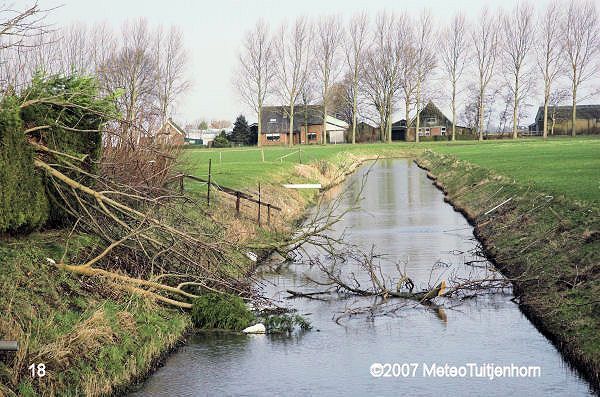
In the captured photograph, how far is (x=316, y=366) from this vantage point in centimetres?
1438

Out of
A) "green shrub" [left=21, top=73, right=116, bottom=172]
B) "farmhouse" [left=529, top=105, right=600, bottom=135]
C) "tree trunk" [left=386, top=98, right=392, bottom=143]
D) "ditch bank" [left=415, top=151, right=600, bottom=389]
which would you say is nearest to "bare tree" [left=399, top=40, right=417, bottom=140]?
"tree trunk" [left=386, top=98, right=392, bottom=143]

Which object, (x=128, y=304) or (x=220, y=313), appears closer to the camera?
(x=128, y=304)

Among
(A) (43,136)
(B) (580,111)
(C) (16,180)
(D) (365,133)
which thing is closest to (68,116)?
(A) (43,136)

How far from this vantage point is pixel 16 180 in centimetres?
1565

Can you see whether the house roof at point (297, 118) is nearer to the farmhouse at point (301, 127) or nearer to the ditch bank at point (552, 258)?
the farmhouse at point (301, 127)

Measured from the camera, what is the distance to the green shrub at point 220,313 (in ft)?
54.5

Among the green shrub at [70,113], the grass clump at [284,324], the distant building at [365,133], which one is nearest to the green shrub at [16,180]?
the green shrub at [70,113]

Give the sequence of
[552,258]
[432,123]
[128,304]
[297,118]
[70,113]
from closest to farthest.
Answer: [128,304], [70,113], [552,258], [297,118], [432,123]

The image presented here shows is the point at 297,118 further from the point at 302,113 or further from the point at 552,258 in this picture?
the point at 552,258

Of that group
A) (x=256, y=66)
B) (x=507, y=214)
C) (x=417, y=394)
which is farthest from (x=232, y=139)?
(x=417, y=394)

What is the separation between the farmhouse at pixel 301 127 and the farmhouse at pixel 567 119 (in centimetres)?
3196

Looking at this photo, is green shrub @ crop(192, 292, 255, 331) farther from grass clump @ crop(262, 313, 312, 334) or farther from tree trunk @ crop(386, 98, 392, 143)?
tree trunk @ crop(386, 98, 392, 143)

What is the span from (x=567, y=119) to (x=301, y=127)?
42.2 meters

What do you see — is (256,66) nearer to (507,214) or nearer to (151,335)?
(507,214)
